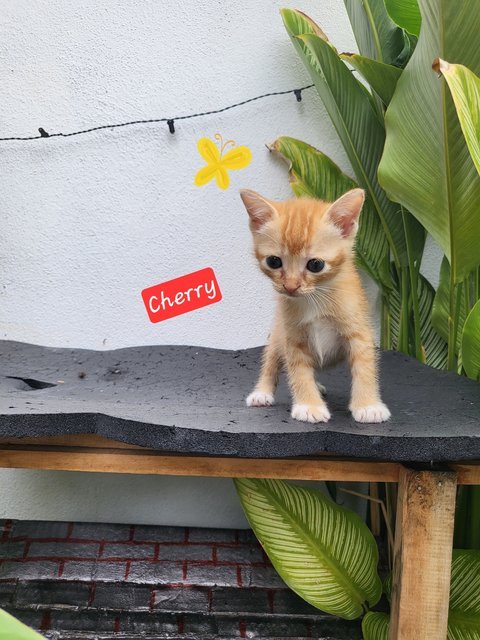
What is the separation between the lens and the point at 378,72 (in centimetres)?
116

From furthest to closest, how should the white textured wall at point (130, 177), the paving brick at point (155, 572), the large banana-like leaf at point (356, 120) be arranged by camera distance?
1. the white textured wall at point (130, 177)
2. the paving brick at point (155, 572)
3. the large banana-like leaf at point (356, 120)

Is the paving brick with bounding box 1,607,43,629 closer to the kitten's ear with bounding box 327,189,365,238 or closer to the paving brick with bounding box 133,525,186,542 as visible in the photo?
the paving brick with bounding box 133,525,186,542

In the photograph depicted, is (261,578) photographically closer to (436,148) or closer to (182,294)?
(182,294)

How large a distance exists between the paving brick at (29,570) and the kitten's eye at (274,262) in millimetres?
894

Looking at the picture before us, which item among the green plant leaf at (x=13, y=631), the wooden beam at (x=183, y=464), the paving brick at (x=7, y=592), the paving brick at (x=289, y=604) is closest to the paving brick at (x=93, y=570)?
the paving brick at (x=7, y=592)

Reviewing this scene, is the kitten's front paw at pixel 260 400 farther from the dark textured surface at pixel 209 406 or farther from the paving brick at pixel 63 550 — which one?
the paving brick at pixel 63 550

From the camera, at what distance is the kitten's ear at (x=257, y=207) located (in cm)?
95

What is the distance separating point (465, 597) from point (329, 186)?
91 centimetres

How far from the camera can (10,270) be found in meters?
1.52

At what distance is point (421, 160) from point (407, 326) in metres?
0.52

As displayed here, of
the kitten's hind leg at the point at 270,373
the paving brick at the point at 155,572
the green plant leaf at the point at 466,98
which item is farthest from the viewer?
→ the paving brick at the point at 155,572

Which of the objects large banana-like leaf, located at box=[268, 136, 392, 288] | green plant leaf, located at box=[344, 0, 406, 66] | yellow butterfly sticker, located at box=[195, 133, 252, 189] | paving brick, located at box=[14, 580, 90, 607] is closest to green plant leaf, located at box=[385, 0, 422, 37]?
green plant leaf, located at box=[344, 0, 406, 66]

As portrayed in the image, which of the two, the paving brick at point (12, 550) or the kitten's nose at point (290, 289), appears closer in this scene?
the kitten's nose at point (290, 289)

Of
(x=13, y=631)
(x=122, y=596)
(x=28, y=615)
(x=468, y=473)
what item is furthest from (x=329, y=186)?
(x=13, y=631)
